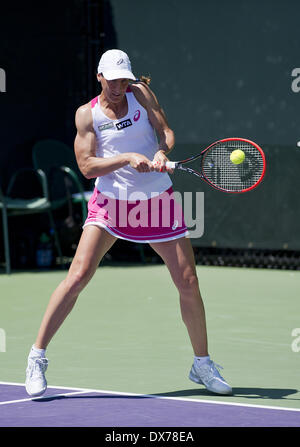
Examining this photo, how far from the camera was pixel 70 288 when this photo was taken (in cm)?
524

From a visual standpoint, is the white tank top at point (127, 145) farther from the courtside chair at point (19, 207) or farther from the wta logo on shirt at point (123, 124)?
the courtside chair at point (19, 207)

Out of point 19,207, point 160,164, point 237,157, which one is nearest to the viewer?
point 160,164

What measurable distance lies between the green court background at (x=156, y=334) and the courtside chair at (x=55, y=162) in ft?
2.92

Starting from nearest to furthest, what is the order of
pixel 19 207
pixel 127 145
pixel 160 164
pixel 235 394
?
pixel 160 164
pixel 235 394
pixel 127 145
pixel 19 207

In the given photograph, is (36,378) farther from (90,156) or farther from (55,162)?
(55,162)

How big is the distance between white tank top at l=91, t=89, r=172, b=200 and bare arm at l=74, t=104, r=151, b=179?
0.04 metres

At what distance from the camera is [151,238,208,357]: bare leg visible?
210 inches

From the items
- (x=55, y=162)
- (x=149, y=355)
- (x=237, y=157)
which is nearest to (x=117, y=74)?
(x=237, y=157)

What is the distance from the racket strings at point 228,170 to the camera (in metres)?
5.72

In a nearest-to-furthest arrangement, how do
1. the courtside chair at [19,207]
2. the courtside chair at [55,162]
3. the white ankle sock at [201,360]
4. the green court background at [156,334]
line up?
the white ankle sock at [201,360], the green court background at [156,334], the courtside chair at [19,207], the courtside chair at [55,162]

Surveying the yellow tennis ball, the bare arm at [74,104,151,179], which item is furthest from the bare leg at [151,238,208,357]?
the yellow tennis ball

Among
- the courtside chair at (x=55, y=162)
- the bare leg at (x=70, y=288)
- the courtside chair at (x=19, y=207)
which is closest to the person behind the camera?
the bare leg at (x=70, y=288)

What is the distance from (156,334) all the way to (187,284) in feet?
5.96

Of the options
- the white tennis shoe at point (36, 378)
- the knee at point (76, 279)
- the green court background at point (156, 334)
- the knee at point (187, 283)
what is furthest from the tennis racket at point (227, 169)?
the white tennis shoe at point (36, 378)
